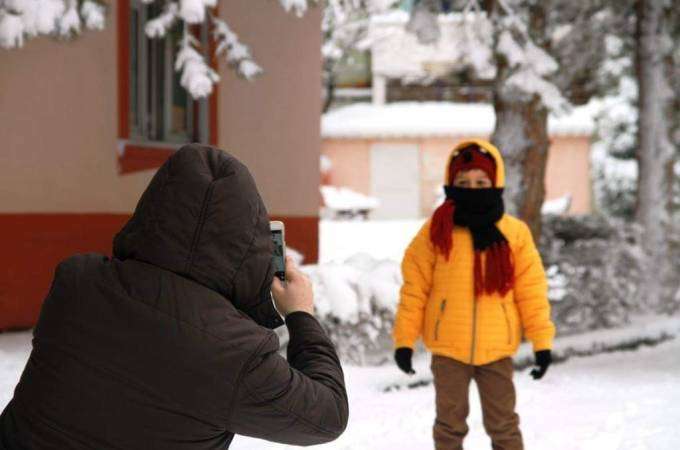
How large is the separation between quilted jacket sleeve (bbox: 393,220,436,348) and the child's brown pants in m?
0.20

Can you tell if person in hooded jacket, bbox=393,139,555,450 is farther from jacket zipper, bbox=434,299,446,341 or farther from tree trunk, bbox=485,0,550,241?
tree trunk, bbox=485,0,550,241

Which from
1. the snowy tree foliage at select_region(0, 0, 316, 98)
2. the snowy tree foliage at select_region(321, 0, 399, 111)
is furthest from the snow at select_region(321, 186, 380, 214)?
the snowy tree foliage at select_region(0, 0, 316, 98)

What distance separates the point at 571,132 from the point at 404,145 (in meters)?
4.74

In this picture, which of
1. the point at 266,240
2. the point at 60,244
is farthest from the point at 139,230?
the point at 60,244

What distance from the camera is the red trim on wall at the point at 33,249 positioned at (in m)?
7.61

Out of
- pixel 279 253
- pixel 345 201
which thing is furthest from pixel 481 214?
pixel 345 201

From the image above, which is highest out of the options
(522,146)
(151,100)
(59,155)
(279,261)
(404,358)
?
(151,100)

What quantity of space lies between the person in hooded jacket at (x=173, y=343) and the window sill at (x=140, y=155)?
6.53 metres

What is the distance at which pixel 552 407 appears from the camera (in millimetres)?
6699

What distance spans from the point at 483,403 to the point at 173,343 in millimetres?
2950

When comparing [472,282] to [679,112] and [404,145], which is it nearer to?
[679,112]

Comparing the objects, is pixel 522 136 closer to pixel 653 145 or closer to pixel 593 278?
pixel 593 278

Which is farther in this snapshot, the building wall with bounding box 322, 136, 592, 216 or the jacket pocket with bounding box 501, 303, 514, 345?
the building wall with bounding box 322, 136, 592, 216

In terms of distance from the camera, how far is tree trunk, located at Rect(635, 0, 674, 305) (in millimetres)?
10547
